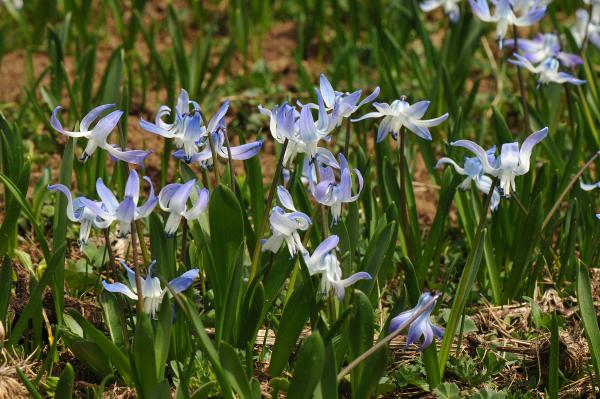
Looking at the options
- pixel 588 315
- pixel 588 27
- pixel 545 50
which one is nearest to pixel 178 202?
pixel 588 315

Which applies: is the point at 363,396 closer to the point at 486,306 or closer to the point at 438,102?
the point at 486,306

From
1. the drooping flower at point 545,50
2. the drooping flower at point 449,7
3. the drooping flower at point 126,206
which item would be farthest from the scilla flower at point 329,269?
the drooping flower at point 449,7

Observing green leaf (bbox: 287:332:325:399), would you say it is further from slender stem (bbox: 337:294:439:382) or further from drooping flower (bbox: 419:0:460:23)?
drooping flower (bbox: 419:0:460:23)

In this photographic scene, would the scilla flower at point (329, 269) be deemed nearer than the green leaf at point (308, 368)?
No

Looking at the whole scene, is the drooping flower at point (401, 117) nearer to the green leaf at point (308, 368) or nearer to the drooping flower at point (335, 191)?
the drooping flower at point (335, 191)

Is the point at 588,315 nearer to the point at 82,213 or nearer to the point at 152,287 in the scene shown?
the point at 152,287

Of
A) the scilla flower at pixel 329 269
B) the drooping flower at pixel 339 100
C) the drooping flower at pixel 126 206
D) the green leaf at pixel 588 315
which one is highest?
the drooping flower at pixel 339 100

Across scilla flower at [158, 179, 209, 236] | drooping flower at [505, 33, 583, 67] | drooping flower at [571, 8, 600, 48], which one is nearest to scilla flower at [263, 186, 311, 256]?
scilla flower at [158, 179, 209, 236]
